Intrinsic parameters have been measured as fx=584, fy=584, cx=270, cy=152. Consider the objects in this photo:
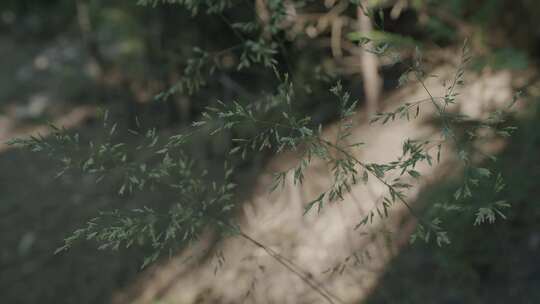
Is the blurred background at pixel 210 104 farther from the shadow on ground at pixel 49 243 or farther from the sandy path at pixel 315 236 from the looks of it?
the sandy path at pixel 315 236

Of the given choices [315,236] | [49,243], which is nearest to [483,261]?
[315,236]

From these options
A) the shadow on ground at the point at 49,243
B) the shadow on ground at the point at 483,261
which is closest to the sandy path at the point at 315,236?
the shadow on ground at the point at 483,261

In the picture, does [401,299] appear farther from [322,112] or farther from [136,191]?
[136,191]

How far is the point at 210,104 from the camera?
4.73m

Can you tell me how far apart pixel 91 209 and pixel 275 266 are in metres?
2.03

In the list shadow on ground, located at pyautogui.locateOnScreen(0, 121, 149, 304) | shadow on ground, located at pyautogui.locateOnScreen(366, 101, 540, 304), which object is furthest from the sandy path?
shadow on ground, located at pyautogui.locateOnScreen(0, 121, 149, 304)

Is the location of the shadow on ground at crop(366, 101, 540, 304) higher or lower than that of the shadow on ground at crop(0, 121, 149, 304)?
higher

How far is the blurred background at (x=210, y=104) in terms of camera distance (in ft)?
9.23

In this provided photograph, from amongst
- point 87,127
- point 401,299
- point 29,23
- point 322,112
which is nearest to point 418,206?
point 401,299

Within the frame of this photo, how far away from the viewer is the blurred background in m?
2.81

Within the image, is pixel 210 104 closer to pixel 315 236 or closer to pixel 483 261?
pixel 315 236

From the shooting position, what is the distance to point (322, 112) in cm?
455

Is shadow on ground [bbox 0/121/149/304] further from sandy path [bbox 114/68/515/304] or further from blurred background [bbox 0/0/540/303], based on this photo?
sandy path [bbox 114/68/515/304]

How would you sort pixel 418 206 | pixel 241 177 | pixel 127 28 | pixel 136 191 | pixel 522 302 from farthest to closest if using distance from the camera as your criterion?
1. pixel 127 28
2. pixel 136 191
3. pixel 241 177
4. pixel 418 206
5. pixel 522 302
